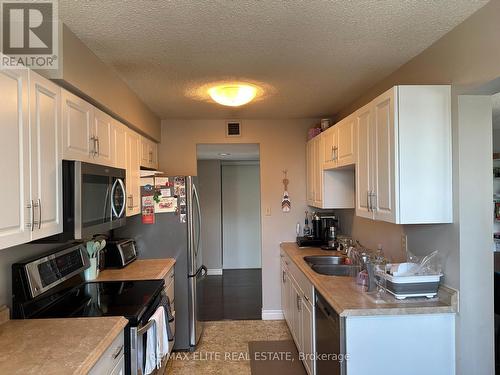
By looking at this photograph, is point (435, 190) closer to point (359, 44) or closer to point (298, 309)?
point (359, 44)

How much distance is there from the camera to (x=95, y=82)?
7.02ft

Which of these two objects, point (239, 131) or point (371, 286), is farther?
point (239, 131)

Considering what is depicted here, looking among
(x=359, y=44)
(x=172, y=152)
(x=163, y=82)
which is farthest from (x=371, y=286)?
(x=172, y=152)

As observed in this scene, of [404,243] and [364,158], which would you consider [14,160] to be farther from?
[404,243]

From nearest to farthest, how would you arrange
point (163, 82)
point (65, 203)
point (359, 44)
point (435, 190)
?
1. point (65, 203)
2. point (435, 190)
3. point (359, 44)
4. point (163, 82)

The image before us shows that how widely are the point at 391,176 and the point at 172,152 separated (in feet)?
8.99

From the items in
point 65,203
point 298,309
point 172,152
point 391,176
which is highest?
point 172,152

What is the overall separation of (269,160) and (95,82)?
2.35 meters

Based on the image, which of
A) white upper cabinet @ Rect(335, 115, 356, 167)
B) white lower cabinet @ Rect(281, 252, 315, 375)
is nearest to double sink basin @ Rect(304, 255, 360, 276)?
white lower cabinet @ Rect(281, 252, 315, 375)

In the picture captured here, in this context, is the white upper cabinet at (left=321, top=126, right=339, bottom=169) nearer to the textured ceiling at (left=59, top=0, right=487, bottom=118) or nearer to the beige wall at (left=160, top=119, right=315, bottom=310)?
the textured ceiling at (left=59, top=0, right=487, bottom=118)

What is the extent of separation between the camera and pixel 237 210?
21.9 feet

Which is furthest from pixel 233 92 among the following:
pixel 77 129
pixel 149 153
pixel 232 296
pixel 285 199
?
pixel 232 296

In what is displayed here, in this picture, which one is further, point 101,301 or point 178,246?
point 178,246

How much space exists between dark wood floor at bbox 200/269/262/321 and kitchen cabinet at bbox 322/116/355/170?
6.55 feet
